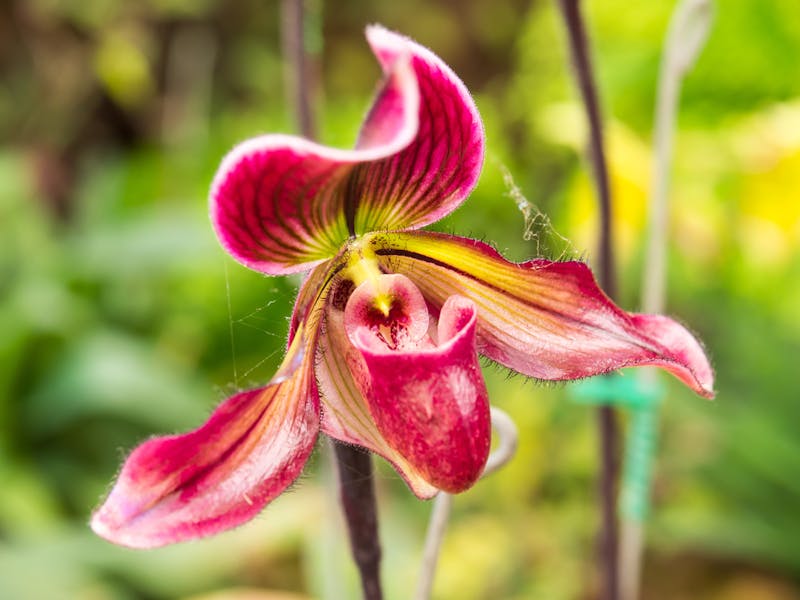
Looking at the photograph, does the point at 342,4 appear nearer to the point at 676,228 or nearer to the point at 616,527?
the point at 676,228

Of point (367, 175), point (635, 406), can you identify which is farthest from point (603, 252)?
point (367, 175)

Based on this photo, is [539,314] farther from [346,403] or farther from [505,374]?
[505,374]

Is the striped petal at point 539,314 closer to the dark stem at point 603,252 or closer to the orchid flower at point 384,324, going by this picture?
the orchid flower at point 384,324

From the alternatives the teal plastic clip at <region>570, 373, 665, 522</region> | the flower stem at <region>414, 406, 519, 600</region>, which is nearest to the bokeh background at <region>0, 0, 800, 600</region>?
the teal plastic clip at <region>570, 373, 665, 522</region>

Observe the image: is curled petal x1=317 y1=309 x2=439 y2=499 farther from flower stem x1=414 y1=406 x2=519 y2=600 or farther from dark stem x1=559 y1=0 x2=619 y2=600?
dark stem x1=559 y1=0 x2=619 y2=600

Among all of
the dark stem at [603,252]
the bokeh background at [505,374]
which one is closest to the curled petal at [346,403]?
the dark stem at [603,252]
